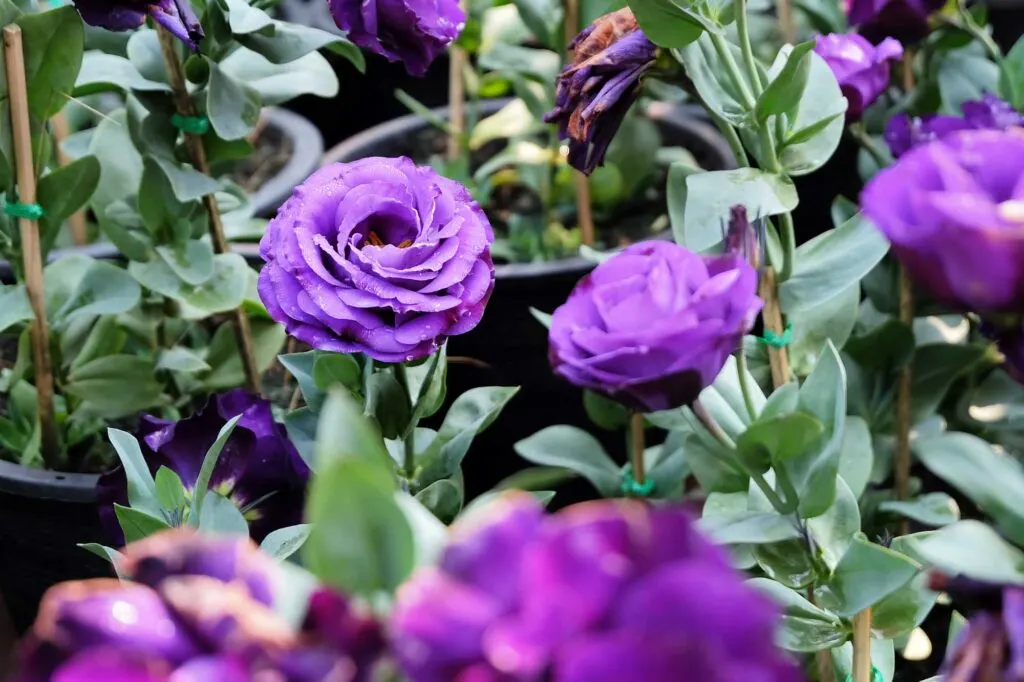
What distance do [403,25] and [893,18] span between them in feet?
1.06

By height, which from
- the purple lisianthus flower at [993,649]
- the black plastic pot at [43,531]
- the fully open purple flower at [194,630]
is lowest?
the black plastic pot at [43,531]

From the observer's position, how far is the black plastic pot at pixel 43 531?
0.58 m

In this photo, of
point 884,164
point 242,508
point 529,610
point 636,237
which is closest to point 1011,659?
point 529,610

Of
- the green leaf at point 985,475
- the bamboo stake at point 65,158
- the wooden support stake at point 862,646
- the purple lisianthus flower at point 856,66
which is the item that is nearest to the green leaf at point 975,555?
the green leaf at point 985,475

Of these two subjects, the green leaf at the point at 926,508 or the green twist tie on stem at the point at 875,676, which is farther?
the green leaf at the point at 926,508

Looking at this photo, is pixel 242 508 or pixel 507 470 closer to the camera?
pixel 242 508

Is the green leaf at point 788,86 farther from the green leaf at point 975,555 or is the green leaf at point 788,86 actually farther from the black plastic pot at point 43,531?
the black plastic pot at point 43,531

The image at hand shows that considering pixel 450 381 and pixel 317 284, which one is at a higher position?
pixel 317 284

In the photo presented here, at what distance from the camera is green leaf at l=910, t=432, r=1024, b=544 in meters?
0.30

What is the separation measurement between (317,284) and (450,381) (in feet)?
1.13

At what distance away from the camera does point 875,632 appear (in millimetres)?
450

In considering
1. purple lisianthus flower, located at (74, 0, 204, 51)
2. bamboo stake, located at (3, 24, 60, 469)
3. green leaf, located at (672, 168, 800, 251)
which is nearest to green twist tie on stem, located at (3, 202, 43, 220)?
bamboo stake, located at (3, 24, 60, 469)

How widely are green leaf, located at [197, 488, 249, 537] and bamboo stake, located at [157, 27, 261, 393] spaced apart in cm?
23

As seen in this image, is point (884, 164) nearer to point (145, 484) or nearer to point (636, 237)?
point (636, 237)
